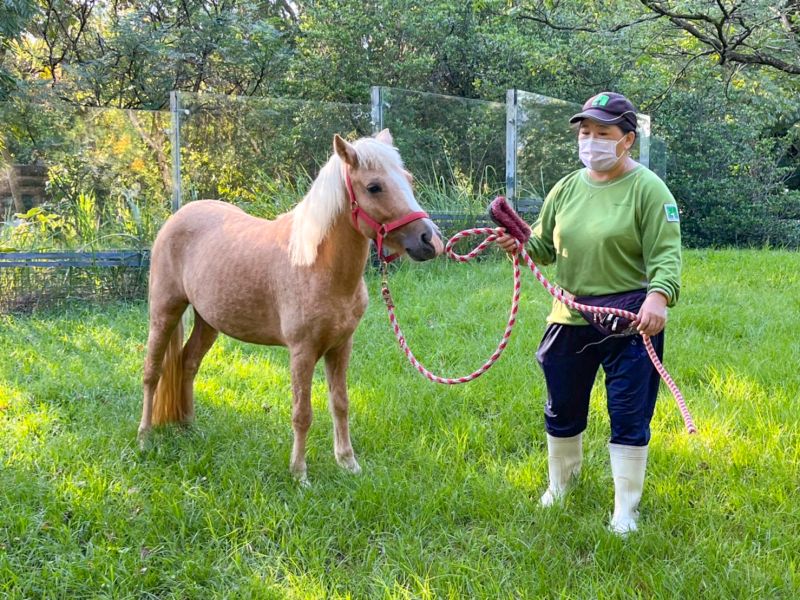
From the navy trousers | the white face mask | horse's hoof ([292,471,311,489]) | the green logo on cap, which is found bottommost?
horse's hoof ([292,471,311,489])

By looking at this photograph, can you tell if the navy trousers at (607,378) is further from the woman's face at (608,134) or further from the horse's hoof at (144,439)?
the horse's hoof at (144,439)

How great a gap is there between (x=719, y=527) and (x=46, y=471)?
10.5 ft

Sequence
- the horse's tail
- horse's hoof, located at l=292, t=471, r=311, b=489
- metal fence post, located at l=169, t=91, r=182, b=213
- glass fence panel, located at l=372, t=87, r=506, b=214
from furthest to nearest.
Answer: glass fence panel, located at l=372, t=87, r=506, b=214
metal fence post, located at l=169, t=91, r=182, b=213
the horse's tail
horse's hoof, located at l=292, t=471, r=311, b=489

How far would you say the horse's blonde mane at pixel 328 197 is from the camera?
284 cm

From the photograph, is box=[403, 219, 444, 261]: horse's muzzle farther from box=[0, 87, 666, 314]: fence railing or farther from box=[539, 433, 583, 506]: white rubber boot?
box=[0, 87, 666, 314]: fence railing

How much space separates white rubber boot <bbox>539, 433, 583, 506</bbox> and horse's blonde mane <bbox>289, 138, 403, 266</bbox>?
1450mm

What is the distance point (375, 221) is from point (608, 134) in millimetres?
1052

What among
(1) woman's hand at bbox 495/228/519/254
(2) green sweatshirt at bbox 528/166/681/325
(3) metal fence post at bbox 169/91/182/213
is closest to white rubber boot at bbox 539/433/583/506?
(2) green sweatshirt at bbox 528/166/681/325

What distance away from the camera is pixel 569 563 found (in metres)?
2.46

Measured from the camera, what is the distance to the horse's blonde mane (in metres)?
2.84

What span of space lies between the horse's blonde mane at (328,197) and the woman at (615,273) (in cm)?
70

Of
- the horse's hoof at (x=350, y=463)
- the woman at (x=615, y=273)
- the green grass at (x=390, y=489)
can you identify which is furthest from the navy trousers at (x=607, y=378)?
the horse's hoof at (x=350, y=463)

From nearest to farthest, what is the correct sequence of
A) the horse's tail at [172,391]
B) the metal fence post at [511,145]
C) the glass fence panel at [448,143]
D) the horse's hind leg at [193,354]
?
the horse's tail at [172,391]
the horse's hind leg at [193,354]
the glass fence panel at [448,143]
the metal fence post at [511,145]

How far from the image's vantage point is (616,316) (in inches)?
97.4
